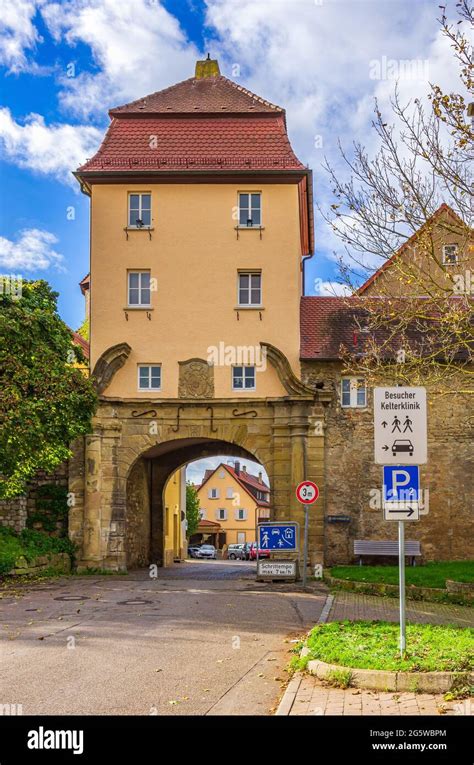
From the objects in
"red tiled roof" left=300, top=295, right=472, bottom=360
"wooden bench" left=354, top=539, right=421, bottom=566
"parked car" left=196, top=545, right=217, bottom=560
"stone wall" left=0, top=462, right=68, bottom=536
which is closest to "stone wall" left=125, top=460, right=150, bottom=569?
"stone wall" left=0, top=462, right=68, bottom=536

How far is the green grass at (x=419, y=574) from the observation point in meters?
20.2

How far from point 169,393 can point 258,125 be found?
953cm

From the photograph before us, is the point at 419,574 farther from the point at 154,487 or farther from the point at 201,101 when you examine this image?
the point at 201,101

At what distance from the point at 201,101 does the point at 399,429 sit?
24.9 meters

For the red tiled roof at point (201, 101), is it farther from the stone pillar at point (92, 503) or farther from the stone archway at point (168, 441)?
the stone pillar at point (92, 503)

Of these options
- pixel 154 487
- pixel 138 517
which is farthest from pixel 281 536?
pixel 154 487

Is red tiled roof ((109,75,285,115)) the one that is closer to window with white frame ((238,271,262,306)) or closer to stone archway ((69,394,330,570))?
window with white frame ((238,271,262,306))

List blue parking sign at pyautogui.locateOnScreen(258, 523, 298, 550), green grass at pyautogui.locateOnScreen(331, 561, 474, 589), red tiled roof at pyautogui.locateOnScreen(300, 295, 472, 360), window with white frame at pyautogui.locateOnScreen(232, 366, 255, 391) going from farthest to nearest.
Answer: window with white frame at pyautogui.locateOnScreen(232, 366, 255, 391)
red tiled roof at pyautogui.locateOnScreen(300, 295, 472, 360)
blue parking sign at pyautogui.locateOnScreen(258, 523, 298, 550)
green grass at pyautogui.locateOnScreen(331, 561, 474, 589)

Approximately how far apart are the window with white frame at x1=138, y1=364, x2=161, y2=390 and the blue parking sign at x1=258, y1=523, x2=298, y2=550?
7092mm

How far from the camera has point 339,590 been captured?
22.0m

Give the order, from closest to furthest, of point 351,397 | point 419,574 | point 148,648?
point 148,648, point 419,574, point 351,397

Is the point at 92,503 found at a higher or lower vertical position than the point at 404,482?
lower

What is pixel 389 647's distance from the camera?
10430mm

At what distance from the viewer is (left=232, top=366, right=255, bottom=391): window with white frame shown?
2909 cm
